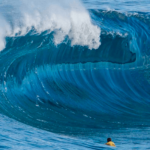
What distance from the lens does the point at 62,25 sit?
17.9m

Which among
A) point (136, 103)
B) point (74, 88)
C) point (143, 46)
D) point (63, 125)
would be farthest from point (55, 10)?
point (63, 125)

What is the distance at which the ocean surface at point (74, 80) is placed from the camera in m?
10.0

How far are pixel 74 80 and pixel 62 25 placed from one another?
445 centimetres

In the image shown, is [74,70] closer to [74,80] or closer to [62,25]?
[74,80]

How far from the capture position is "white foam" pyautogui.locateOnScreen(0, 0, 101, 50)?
671 inches

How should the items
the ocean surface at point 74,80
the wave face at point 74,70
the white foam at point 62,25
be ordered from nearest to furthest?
the ocean surface at point 74,80, the wave face at point 74,70, the white foam at point 62,25

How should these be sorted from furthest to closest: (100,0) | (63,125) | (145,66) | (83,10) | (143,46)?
(100,0) < (83,10) < (143,46) < (145,66) < (63,125)

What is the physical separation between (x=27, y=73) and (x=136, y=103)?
4.60 m

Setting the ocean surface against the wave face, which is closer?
the ocean surface

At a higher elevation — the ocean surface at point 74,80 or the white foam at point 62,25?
the white foam at point 62,25

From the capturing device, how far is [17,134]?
27.7ft

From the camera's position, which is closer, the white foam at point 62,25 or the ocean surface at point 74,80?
the ocean surface at point 74,80

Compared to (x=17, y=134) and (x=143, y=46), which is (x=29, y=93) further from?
(x=143, y=46)

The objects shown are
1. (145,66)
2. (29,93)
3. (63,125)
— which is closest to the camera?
(63,125)
